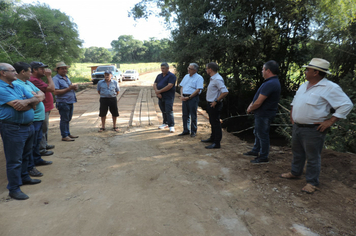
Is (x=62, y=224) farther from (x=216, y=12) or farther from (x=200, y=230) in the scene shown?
(x=216, y=12)

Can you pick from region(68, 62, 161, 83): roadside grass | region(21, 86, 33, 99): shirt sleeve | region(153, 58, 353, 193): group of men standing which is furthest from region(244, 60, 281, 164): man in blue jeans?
region(68, 62, 161, 83): roadside grass

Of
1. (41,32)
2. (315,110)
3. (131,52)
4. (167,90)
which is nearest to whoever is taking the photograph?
(315,110)

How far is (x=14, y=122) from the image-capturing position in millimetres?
2867

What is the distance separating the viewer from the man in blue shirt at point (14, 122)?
2.81 m

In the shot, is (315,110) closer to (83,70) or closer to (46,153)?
(46,153)

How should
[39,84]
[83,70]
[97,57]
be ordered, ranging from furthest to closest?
[97,57], [83,70], [39,84]

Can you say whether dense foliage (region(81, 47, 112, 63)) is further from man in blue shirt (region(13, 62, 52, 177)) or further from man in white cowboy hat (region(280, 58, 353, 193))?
man in white cowboy hat (region(280, 58, 353, 193))

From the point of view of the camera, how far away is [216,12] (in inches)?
461

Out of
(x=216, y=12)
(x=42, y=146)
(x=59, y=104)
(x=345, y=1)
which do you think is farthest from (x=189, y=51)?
(x=42, y=146)

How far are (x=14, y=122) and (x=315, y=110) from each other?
3.70 meters

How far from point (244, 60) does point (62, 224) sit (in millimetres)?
11286

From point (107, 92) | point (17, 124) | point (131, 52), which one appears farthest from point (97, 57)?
point (17, 124)

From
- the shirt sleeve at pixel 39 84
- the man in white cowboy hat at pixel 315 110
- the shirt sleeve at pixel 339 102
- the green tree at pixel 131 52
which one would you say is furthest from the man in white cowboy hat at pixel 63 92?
the green tree at pixel 131 52

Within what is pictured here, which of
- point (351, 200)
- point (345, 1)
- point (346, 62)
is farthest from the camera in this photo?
point (346, 62)
